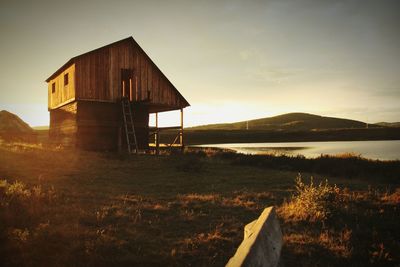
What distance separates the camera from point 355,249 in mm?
6023

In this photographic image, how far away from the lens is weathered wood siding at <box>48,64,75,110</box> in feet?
75.2

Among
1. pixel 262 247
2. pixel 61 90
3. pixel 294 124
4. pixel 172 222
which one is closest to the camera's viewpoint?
pixel 262 247

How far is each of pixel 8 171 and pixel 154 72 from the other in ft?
47.9

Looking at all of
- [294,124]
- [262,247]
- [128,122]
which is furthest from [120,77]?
[294,124]

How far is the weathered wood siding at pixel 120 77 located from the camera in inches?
A: 888

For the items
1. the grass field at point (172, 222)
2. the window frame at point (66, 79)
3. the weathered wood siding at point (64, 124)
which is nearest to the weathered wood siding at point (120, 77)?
the weathered wood siding at point (64, 124)

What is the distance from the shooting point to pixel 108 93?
23.4 meters

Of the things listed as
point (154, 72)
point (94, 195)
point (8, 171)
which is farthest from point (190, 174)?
point (154, 72)

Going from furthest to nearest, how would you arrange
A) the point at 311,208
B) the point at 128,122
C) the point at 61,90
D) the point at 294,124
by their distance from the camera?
the point at 294,124, the point at 61,90, the point at 128,122, the point at 311,208

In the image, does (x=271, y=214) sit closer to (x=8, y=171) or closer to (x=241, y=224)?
(x=241, y=224)

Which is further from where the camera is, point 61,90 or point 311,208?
point 61,90

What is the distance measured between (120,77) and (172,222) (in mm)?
18384

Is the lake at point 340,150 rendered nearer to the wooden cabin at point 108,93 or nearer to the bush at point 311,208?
the wooden cabin at point 108,93

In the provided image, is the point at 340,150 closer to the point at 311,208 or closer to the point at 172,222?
the point at 311,208
